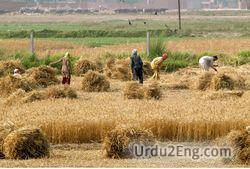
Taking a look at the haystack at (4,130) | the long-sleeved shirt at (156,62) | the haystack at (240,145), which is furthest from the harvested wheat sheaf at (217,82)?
the haystack at (4,130)

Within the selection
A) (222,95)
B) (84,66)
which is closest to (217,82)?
(222,95)

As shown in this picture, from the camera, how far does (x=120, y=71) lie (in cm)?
2695

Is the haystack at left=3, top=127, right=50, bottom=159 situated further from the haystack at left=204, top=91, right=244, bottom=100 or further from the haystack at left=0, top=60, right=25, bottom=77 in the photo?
the haystack at left=0, top=60, right=25, bottom=77

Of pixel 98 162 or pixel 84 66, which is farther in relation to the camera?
pixel 84 66

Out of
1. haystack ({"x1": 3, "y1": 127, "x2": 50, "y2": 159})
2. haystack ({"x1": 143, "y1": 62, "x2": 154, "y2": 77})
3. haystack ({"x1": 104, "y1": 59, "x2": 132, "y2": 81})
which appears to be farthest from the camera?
haystack ({"x1": 143, "y1": 62, "x2": 154, "y2": 77})

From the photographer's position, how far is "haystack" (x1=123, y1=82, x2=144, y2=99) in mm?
20378

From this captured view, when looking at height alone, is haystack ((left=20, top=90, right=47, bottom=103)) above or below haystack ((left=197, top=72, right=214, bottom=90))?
above

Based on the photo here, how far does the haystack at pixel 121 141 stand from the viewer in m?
13.4

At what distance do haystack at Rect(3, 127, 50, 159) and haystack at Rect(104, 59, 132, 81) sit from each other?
13278mm

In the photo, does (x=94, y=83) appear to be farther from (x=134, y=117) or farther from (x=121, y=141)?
(x=121, y=141)

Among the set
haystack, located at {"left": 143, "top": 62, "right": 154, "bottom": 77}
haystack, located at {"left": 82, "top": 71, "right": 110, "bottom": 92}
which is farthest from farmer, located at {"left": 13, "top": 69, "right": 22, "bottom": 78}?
haystack, located at {"left": 143, "top": 62, "right": 154, "bottom": 77}

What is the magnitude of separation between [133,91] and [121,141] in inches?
285

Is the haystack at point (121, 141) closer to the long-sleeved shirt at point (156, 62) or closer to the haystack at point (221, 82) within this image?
the haystack at point (221, 82)

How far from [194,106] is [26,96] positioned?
4350mm
